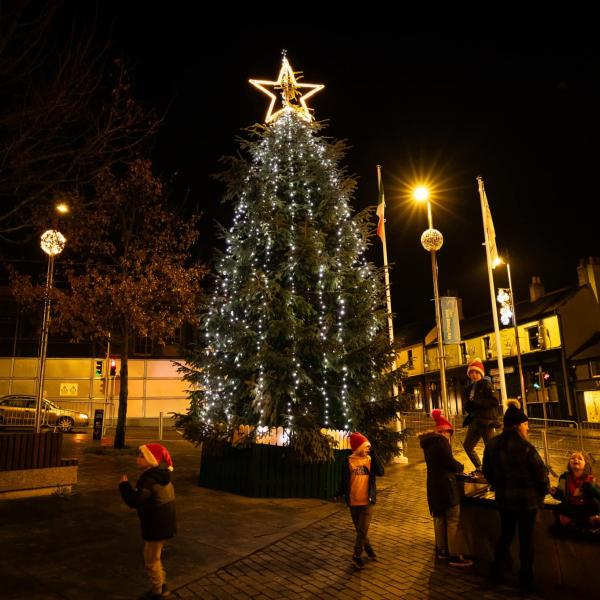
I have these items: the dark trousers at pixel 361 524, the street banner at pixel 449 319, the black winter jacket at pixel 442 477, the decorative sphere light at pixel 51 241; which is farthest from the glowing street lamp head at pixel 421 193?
the dark trousers at pixel 361 524

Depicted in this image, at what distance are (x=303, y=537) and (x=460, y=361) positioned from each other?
37972 mm

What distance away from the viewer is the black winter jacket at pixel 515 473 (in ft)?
18.6

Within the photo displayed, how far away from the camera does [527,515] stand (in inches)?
223

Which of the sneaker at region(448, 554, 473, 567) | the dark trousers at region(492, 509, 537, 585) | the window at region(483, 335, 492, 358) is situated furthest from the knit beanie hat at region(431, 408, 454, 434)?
the window at region(483, 335, 492, 358)

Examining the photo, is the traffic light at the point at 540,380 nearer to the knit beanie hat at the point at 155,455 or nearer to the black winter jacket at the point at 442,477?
the black winter jacket at the point at 442,477

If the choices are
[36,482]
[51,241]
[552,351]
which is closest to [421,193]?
[51,241]

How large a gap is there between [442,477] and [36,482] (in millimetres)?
7396

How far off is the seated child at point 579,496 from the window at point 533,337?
3344cm

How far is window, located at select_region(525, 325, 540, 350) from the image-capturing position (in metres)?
37.0

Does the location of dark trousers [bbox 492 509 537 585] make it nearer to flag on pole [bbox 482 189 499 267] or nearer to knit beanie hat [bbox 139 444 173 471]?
knit beanie hat [bbox 139 444 173 471]

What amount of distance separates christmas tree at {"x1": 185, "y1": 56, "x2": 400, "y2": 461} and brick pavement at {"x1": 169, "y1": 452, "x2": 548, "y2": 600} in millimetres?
2540

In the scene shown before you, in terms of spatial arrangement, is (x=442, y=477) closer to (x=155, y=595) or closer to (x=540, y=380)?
(x=155, y=595)

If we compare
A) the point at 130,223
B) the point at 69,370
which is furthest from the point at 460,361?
the point at 130,223

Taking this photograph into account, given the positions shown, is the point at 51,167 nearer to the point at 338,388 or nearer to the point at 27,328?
the point at 338,388
